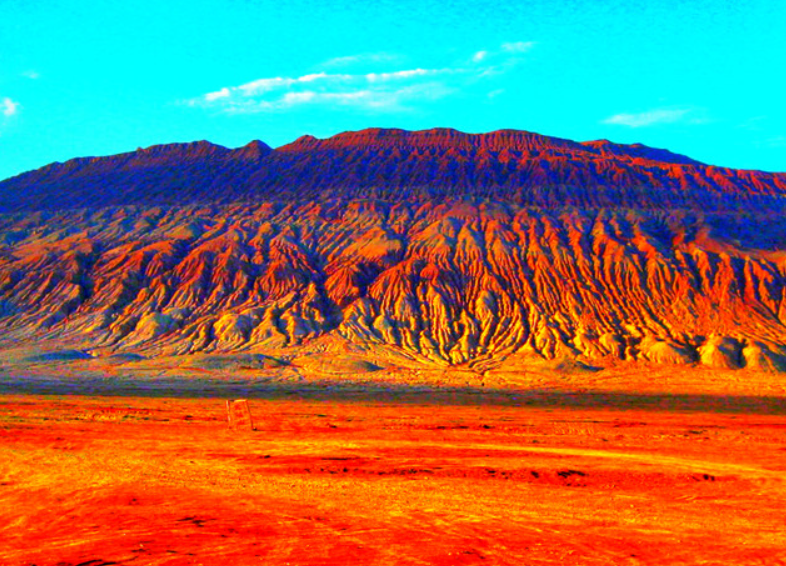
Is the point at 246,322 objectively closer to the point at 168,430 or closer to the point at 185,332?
the point at 185,332

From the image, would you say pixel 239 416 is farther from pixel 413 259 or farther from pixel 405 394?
pixel 413 259

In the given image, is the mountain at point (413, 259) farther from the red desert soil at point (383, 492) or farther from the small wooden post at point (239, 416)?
the red desert soil at point (383, 492)

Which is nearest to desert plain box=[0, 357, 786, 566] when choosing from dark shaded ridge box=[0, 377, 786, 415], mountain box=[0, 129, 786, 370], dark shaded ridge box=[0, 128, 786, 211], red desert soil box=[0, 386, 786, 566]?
red desert soil box=[0, 386, 786, 566]

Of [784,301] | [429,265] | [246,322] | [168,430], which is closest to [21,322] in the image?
[246,322]

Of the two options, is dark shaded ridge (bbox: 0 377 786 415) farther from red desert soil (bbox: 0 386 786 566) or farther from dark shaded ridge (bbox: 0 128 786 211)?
dark shaded ridge (bbox: 0 128 786 211)

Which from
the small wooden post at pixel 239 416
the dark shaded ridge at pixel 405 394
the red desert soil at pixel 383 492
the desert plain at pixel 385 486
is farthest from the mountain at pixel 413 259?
the red desert soil at pixel 383 492
